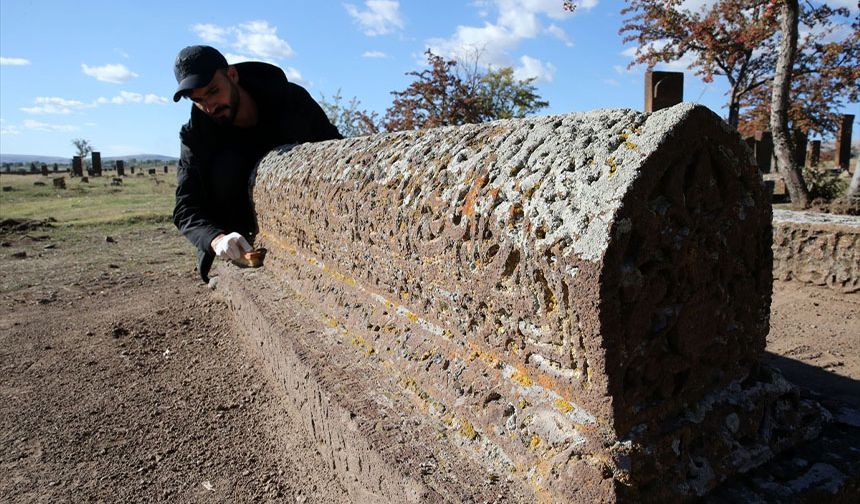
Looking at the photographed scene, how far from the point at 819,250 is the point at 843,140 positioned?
65.7 feet

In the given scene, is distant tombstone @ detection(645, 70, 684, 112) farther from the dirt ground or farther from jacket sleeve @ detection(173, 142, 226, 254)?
jacket sleeve @ detection(173, 142, 226, 254)

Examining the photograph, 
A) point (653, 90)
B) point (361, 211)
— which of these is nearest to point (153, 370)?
point (361, 211)

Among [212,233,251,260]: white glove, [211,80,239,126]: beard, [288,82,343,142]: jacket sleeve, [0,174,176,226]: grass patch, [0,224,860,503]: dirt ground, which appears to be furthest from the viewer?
[0,174,176,226]: grass patch

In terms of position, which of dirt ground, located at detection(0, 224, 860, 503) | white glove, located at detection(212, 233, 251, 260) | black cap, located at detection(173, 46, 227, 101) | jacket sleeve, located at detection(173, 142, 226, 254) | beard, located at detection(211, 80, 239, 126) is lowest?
dirt ground, located at detection(0, 224, 860, 503)

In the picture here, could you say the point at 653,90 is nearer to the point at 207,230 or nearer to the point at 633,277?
the point at 207,230

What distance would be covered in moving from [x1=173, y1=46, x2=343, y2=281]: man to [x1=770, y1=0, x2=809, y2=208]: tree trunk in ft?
20.1

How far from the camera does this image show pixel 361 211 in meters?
2.05

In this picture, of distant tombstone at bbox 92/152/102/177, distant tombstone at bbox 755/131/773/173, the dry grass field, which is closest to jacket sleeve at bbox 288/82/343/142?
the dry grass field

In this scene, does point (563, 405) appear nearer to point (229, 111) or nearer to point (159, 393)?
point (159, 393)

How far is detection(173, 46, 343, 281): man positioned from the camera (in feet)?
10.4

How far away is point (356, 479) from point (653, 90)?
7852 mm

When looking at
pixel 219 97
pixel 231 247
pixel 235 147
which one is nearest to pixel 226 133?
pixel 235 147

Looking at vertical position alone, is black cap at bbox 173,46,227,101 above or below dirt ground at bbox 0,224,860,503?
above

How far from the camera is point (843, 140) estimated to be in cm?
1991
